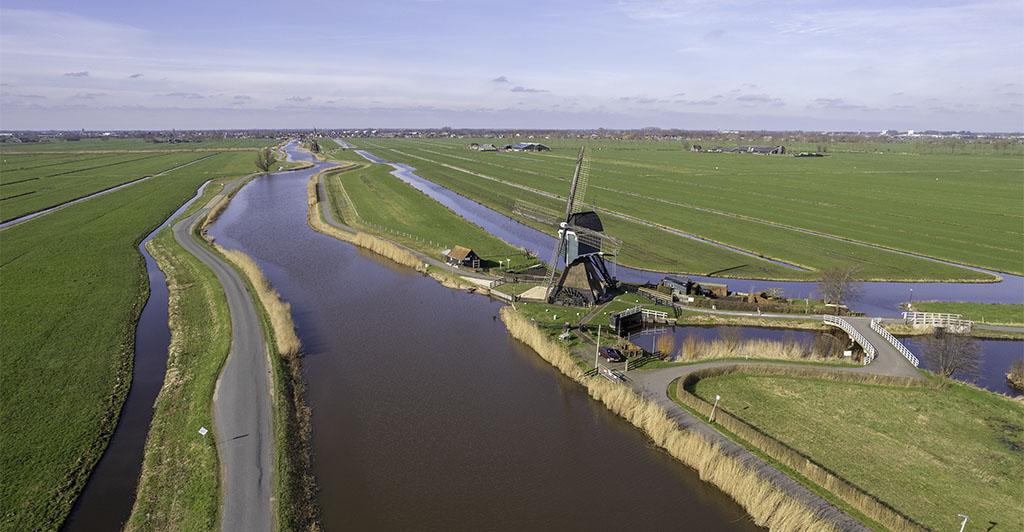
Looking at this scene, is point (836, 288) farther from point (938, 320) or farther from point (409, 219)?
point (409, 219)

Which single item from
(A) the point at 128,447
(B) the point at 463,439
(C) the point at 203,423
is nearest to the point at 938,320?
(B) the point at 463,439

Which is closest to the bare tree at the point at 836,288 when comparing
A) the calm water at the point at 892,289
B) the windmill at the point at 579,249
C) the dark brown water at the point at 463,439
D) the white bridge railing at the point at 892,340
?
the calm water at the point at 892,289

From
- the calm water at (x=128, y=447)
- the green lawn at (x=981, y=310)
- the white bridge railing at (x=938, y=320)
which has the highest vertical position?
the white bridge railing at (x=938, y=320)

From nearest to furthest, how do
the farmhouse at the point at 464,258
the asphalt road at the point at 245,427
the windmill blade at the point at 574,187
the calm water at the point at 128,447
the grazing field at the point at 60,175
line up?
the asphalt road at the point at 245,427
the calm water at the point at 128,447
the windmill blade at the point at 574,187
the farmhouse at the point at 464,258
the grazing field at the point at 60,175

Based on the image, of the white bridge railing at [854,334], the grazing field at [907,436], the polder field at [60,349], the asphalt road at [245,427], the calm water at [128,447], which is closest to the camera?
the asphalt road at [245,427]

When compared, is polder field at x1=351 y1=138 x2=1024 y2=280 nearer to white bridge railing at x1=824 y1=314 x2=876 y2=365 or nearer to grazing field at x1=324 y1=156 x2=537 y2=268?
grazing field at x1=324 y1=156 x2=537 y2=268

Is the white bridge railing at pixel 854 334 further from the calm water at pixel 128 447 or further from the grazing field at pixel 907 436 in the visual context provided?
the calm water at pixel 128 447
